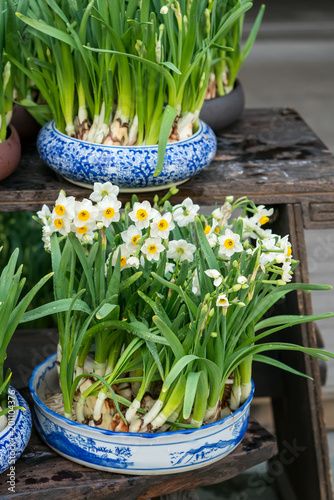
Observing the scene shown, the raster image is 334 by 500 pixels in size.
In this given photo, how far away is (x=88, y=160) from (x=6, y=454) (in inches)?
18.5

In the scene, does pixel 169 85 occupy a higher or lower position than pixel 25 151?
higher

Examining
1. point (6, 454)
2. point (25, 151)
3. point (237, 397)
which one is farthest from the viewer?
point (25, 151)

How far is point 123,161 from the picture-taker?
3.49 feet

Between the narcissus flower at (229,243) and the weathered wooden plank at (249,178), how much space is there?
0.92ft

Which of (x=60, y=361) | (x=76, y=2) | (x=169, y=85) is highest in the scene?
(x=76, y=2)

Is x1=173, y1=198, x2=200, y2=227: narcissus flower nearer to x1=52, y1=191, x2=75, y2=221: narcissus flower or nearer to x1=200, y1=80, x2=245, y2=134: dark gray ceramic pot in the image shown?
x1=52, y1=191, x2=75, y2=221: narcissus flower

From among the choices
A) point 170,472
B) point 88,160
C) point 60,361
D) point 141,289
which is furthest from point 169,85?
point 170,472

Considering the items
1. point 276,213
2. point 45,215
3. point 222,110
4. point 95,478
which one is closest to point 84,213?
point 45,215

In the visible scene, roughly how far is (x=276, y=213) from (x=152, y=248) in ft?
1.44

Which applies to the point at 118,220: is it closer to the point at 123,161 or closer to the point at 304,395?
the point at 123,161

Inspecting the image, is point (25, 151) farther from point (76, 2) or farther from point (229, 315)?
point (229, 315)

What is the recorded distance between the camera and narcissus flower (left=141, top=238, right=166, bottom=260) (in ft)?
2.81

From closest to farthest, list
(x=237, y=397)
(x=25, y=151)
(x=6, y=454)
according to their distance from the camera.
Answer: (x=6, y=454) → (x=237, y=397) → (x=25, y=151)

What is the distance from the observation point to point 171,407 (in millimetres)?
901
